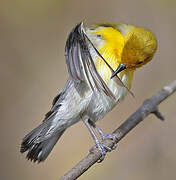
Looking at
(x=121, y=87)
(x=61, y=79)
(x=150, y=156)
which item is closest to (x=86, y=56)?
(x=121, y=87)

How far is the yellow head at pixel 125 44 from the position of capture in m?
3.33

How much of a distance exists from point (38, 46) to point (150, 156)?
2.44 metres

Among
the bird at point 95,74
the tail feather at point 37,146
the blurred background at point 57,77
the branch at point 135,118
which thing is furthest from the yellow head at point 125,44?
the blurred background at point 57,77

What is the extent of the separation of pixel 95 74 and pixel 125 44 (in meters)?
0.49

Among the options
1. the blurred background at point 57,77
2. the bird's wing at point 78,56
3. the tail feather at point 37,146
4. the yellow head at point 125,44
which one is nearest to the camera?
the bird's wing at point 78,56

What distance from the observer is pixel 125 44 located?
3.41 m

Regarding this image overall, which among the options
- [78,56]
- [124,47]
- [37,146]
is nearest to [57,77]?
[37,146]

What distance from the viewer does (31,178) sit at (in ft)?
16.4

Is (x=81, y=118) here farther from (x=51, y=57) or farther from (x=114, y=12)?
A: (x=114, y=12)

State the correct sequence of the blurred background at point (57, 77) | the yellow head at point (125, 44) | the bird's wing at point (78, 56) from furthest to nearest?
the blurred background at point (57, 77), the yellow head at point (125, 44), the bird's wing at point (78, 56)

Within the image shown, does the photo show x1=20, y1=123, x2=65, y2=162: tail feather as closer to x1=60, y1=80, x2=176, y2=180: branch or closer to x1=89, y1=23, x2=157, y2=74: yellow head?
x1=60, y1=80, x2=176, y2=180: branch

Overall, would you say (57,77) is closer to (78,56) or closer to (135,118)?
(135,118)

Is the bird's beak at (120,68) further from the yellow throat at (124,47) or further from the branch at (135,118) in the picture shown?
the branch at (135,118)

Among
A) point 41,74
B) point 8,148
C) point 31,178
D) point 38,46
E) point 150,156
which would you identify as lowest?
point 150,156
